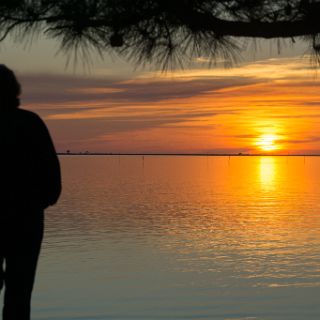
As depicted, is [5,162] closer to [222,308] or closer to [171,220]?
[222,308]

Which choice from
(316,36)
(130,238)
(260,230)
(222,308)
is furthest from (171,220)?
(316,36)

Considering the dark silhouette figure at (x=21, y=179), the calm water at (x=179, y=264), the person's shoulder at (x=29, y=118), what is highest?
the person's shoulder at (x=29, y=118)

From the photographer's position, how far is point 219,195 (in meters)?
48.1

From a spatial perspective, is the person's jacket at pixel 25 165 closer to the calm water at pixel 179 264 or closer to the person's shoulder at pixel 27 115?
the person's shoulder at pixel 27 115

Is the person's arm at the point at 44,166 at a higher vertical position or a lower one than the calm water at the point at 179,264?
higher

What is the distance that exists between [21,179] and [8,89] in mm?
521

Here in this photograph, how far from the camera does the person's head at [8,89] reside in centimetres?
413

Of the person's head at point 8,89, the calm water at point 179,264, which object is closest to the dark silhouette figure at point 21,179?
the person's head at point 8,89

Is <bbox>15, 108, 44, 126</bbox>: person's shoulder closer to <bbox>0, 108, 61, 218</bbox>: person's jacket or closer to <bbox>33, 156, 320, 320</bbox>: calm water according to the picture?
<bbox>0, 108, 61, 218</bbox>: person's jacket

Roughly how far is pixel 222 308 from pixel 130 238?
11738 mm

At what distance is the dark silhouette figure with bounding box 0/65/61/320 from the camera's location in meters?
4.11

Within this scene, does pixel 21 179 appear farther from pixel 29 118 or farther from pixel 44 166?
pixel 29 118

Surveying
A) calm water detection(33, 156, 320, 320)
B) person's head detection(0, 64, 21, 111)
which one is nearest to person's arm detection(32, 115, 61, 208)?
person's head detection(0, 64, 21, 111)

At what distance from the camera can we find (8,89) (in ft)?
13.6
